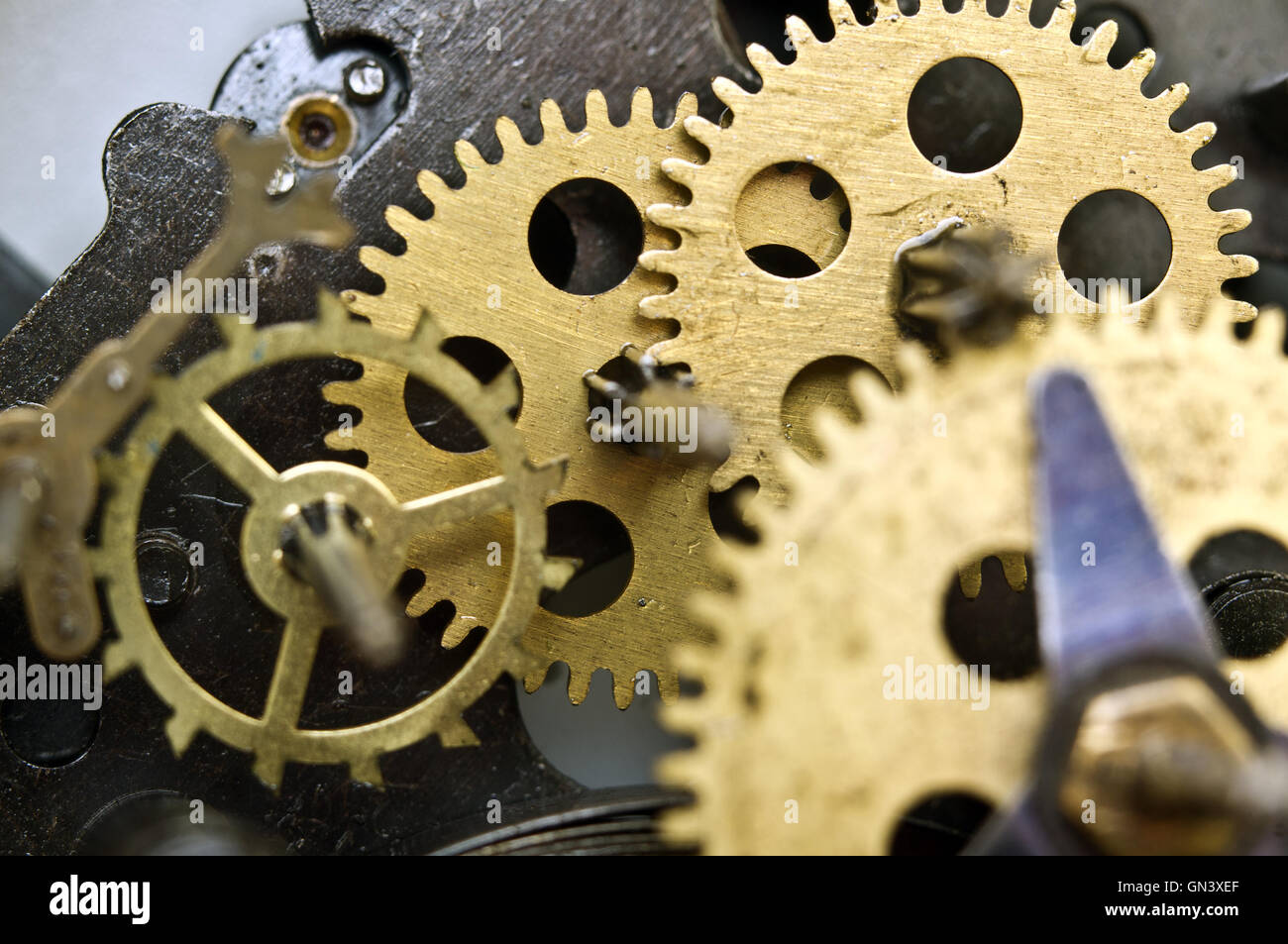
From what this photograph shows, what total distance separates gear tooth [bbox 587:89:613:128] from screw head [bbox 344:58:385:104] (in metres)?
0.24

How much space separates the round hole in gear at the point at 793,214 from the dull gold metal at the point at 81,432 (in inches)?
16.1

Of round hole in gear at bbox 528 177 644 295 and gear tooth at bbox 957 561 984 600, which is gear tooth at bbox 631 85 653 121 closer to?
round hole in gear at bbox 528 177 644 295

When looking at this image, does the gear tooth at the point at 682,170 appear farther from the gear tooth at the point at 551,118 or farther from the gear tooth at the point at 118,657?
the gear tooth at the point at 118,657

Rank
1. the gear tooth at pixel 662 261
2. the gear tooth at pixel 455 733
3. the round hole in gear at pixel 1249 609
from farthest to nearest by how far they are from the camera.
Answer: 1. the round hole in gear at pixel 1249 609
2. the gear tooth at pixel 662 261
3. the gear tooth at pixel 455 733

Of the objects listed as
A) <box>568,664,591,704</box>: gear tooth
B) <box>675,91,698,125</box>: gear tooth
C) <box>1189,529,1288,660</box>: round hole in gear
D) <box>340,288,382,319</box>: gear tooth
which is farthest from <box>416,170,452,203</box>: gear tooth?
<box>1189,529,1288,660</box>: round hole in gear

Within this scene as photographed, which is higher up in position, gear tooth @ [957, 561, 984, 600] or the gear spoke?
the gear spoke

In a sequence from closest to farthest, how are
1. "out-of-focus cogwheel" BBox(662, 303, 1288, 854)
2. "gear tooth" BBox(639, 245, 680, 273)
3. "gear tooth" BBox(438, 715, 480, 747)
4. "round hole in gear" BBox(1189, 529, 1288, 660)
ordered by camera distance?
1. "out-of-focus cogwheel" BBox(662, 303, 1288, 854)
2. "gear tooth" BBox(438, 715, 480, 747)
3. "gear tooth" BBox(639, 245, 680, 273)
4. "round hole in gear" BBox(1189, 529, 1288, 660)


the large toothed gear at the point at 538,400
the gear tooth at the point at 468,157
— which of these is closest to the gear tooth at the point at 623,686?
the large toothed gear at the point at 538,400

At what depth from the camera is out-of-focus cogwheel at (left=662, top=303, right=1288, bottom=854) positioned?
0.72m

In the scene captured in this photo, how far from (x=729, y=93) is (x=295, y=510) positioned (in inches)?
21.5

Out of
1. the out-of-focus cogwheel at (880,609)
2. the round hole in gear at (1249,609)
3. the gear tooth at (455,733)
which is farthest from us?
the round hole in gear at (1249,609)

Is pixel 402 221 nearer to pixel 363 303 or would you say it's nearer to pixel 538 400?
pixel 363 303

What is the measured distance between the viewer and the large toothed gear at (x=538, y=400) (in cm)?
101
